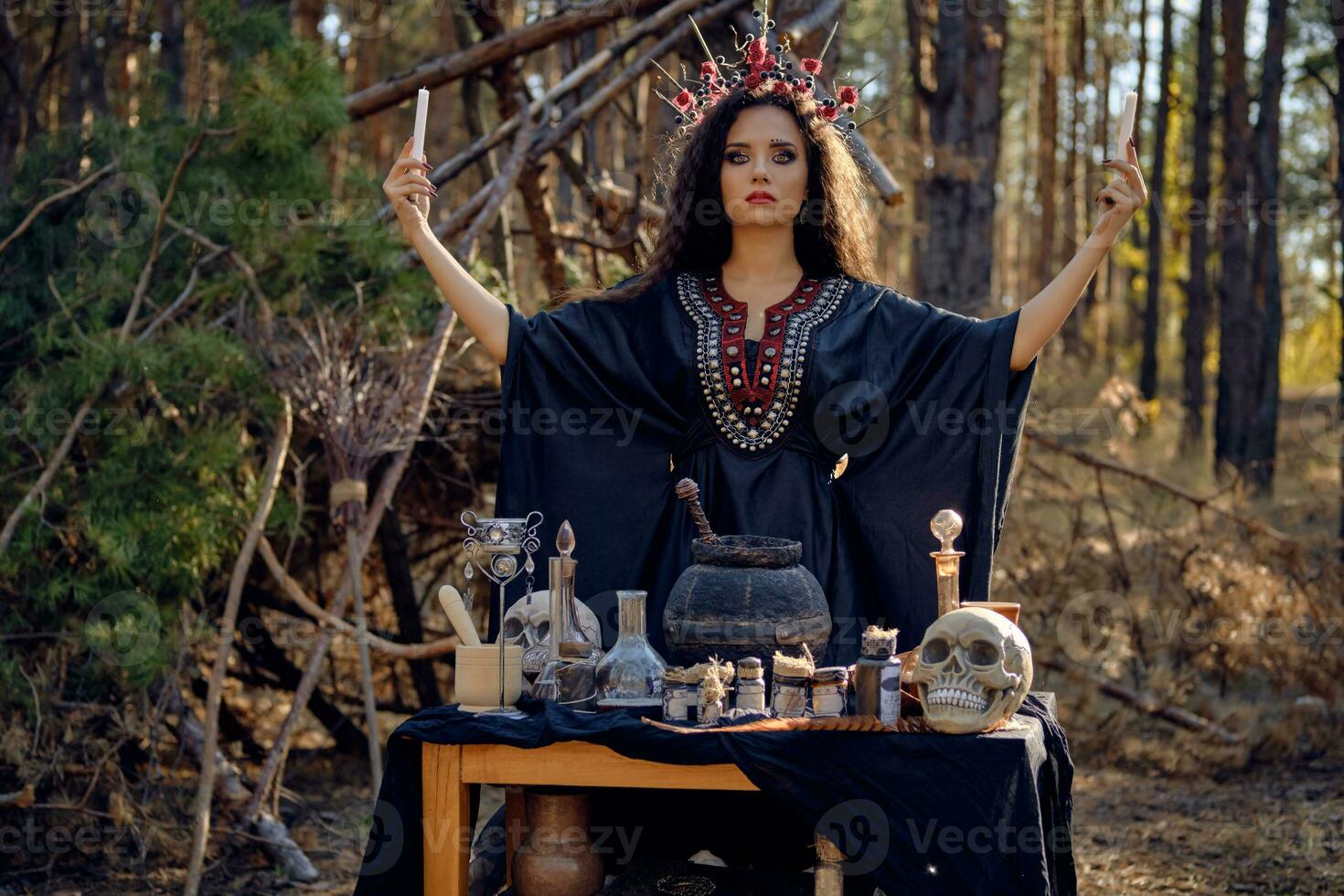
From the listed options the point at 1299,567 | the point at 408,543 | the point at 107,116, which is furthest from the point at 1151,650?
the point at 107,116

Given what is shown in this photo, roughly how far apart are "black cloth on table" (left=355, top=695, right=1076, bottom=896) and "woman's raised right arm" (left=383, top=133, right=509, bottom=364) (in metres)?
1.21

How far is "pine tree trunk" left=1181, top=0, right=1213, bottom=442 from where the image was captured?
14320 millimetres

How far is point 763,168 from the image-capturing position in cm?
394

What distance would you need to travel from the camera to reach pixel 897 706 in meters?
2.96

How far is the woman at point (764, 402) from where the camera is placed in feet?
12.5

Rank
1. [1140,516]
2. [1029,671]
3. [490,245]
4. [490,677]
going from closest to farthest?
[1029,671] → [490,677] → [490,245] → [1140,516]

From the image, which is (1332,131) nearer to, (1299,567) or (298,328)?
(1299,567)

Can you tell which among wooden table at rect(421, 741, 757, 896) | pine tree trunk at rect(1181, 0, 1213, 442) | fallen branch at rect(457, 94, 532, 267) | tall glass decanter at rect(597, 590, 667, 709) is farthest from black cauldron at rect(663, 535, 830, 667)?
pine tree trunk at rect(1181, 0, 1213, 442)

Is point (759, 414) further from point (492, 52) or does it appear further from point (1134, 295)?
point (1134, 295)

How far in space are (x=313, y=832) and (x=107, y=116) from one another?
2800 millimetres

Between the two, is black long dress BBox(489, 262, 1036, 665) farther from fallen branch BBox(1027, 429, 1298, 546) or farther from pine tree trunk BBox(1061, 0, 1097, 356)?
pine tree trunk BBox(1061, 0, 1097, 356)

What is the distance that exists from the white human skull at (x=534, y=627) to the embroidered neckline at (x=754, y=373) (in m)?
0.73

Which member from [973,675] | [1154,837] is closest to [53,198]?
[973,675]

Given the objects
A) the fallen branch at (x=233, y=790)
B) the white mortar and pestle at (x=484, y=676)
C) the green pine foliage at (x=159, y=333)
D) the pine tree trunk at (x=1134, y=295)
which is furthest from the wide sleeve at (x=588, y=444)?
the pine tree trunk at (x=1134, y=295)
